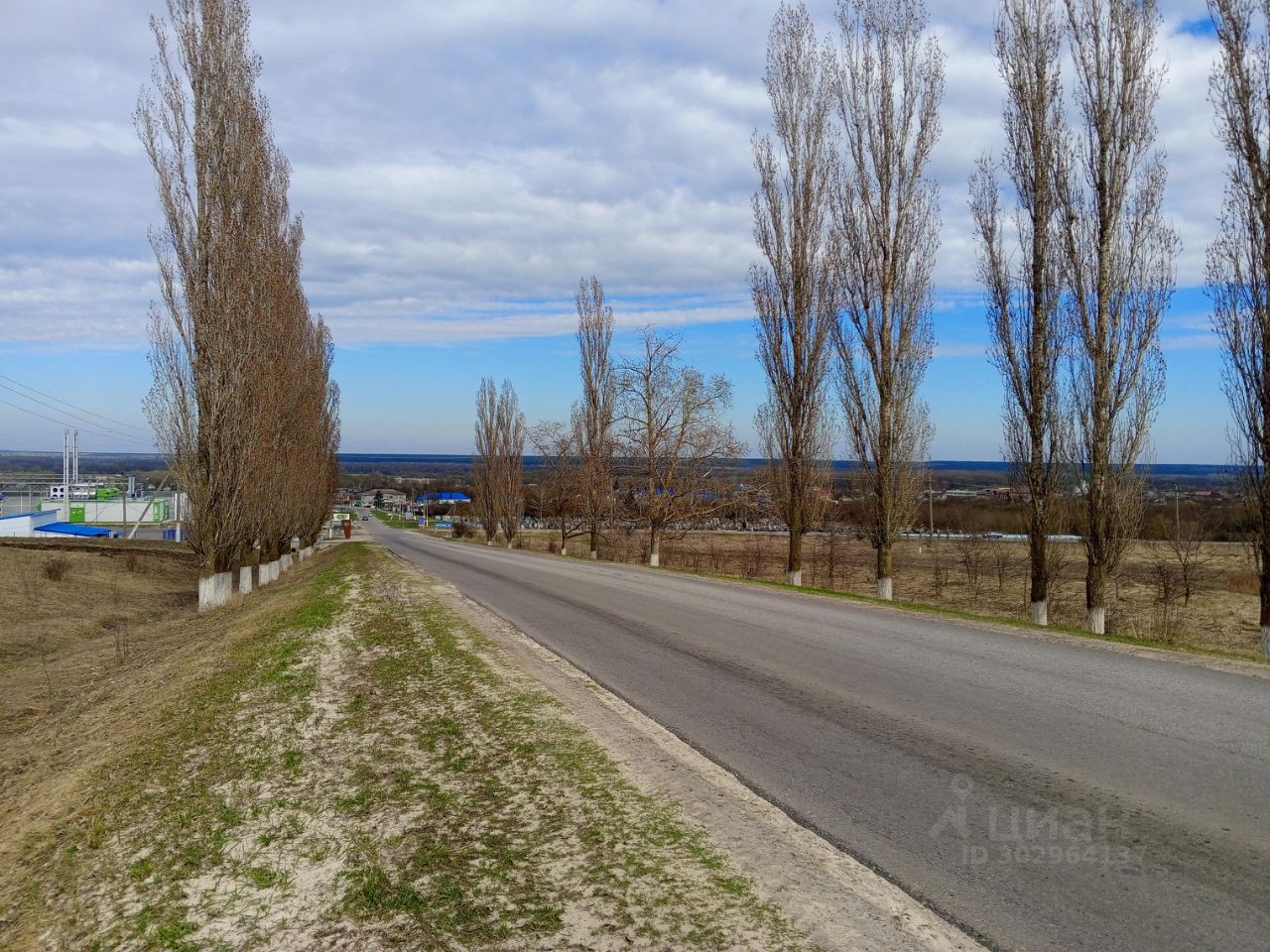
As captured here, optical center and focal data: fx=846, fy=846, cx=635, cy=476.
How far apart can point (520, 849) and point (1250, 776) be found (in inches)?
176

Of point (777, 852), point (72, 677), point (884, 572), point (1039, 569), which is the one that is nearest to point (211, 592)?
point (72, 677)

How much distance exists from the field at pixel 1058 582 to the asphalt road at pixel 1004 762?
41.5 feet

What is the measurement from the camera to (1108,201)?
663 inches

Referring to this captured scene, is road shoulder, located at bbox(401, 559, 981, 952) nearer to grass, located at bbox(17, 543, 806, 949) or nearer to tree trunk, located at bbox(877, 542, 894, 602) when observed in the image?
grass, located at bbox(17, 543, 806, 949)

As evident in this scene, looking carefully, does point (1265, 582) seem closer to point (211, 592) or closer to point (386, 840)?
point (386, 840)

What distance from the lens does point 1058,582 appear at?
32750 mm

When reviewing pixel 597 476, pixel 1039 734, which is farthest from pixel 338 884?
pixel 597 476

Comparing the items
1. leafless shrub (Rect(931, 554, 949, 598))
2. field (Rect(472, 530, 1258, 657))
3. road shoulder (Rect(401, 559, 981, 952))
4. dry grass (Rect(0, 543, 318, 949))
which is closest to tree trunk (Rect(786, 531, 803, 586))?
field (Rect(472, 530, 1258, 657))

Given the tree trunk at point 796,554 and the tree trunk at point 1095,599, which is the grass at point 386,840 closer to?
the tree trunk at point 1095,599

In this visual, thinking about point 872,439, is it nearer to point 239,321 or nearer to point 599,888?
point 239,321
